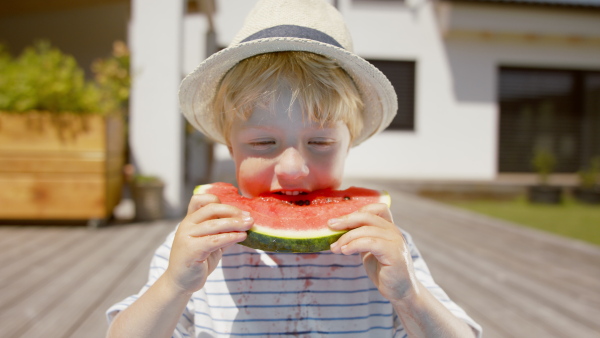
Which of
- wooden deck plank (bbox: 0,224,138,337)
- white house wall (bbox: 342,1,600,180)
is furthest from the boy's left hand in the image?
white house wall (bbox: 342,1,600,180)

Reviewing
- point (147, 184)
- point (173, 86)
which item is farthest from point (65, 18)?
point (147, 184)

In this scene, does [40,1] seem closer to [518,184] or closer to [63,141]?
[63,141]

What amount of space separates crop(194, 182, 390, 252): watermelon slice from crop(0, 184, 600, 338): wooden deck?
1.49m

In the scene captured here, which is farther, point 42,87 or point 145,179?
point 145,179

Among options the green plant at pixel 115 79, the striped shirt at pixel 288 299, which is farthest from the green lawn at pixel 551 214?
the green plant at pixel 115 79

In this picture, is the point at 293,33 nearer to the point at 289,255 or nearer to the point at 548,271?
the point at 289,255

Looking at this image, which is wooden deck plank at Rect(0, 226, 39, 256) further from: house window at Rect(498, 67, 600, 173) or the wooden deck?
house window at Rect(498, 67, 600, 173)

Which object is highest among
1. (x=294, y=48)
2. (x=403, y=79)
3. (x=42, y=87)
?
(x=403, y=79)

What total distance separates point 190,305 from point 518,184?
1143 centimetres

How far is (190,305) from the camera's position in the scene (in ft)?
4.95

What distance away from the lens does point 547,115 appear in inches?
482

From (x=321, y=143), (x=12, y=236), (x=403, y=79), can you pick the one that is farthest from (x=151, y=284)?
(x=403, y=79)

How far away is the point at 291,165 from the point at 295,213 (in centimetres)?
24

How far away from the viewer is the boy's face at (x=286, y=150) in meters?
1.34
